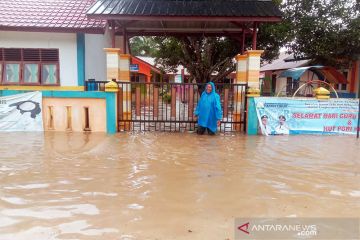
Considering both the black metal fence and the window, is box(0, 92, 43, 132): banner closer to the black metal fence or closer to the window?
the black metal fence

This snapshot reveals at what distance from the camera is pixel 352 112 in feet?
29.0

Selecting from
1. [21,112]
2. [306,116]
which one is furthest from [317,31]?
[21,112]

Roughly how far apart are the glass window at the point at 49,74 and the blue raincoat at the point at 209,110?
17.7 feet

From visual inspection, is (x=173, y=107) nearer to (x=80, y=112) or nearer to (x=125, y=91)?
(x=125, y=91)

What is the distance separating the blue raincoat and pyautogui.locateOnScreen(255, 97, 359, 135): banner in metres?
1.11

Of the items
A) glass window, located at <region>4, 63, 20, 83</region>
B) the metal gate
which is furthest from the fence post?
glass window, located at <region>4, 63, 20, 83</region>

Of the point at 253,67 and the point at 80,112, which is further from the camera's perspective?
the point at 253,67

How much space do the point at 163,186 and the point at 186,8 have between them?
22.3ft

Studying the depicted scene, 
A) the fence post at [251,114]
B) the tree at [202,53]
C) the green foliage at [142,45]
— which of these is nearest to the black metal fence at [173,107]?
the fence post at [251,114]

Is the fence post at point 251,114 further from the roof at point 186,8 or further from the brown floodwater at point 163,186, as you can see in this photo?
the roof at point 186,8

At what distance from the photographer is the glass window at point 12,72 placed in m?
10.8

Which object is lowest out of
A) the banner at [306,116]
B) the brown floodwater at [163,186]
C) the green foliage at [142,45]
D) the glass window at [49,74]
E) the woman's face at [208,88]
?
the brown floodwater at [163,186]

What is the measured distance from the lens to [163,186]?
14.7 feet

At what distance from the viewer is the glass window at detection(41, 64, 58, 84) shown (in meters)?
10.9
